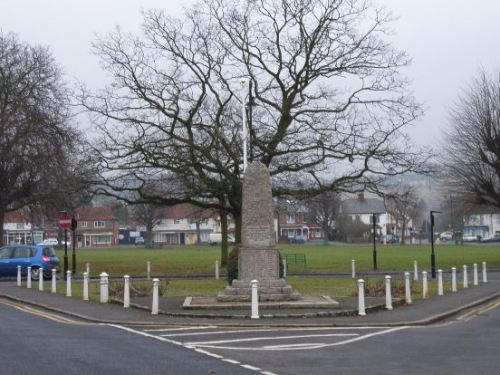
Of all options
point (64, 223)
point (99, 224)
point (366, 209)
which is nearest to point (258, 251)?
point (64, 223)

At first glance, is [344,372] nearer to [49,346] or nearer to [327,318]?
[49,346]

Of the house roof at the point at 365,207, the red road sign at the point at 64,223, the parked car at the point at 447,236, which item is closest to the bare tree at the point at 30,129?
the red road sign at the point at 64,223

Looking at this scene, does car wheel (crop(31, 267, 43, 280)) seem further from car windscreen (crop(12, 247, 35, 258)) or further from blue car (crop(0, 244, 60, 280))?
car windscreen (crop(12, 247, 35, 258))

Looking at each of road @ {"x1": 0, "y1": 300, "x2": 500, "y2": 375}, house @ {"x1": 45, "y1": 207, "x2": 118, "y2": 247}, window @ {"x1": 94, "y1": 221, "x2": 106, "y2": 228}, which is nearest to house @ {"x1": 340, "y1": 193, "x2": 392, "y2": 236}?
house @ {"x1": 45, "y1": 207, "x2": 118, "y2": 247}

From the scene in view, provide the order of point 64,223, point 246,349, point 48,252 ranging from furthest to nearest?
1. point 64,223
2. point 48,252
3. point 246,349

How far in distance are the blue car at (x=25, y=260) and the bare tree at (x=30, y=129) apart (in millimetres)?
5933

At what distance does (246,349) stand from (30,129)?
31589 millimetres

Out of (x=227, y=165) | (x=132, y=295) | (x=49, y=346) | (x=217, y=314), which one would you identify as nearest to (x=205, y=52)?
(x=227, y=165)

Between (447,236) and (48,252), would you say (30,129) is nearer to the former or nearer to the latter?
(48,252)

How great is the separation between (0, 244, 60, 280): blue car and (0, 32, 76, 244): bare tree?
19.5ft

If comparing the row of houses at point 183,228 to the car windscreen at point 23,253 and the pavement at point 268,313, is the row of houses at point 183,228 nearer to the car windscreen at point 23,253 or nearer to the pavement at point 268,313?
the car windscreen at point 23,253

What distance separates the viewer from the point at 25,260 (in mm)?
35406

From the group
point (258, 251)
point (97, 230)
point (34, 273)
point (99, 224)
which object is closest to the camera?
point (258, 251)

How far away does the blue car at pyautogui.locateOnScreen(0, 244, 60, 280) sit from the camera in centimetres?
3509
